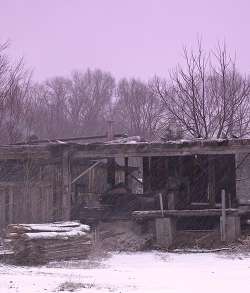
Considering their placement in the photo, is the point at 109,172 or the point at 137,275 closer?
the point at 137,275

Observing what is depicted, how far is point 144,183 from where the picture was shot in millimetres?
22453

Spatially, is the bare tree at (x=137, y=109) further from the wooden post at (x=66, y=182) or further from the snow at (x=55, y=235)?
the snow at (x=55, y=235)

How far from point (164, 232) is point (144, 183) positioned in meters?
4.30

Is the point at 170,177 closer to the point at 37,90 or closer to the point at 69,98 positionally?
the point at 37,90

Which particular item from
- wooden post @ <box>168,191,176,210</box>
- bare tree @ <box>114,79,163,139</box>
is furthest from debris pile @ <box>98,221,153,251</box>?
bare tree @ <box>114,79,163,139</box>

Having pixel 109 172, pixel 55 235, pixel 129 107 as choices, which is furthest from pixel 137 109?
pixel 55 235

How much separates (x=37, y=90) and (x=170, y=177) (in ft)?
122

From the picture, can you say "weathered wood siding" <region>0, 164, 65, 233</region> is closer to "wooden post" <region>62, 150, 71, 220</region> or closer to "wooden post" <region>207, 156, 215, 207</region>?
"wooden post" <region>62, 150, 71, 220</region>

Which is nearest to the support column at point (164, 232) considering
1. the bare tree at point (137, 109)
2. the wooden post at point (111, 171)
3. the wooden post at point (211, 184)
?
the wooden post at point (211, 184)

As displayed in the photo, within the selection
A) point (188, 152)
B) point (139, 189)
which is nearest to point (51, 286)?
point (188, 152)

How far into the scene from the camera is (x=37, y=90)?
56969 mm

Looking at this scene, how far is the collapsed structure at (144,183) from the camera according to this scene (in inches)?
725

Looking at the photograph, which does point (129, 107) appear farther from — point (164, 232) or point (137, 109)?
point (164, 232)

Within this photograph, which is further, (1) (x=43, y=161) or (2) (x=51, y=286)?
(1) (x=43, y=161)
